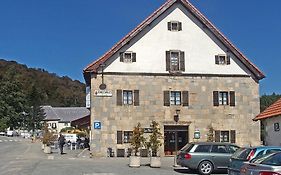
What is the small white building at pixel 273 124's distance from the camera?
28.5 meters

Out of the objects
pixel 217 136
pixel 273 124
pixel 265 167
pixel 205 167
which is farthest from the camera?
pixel 217 136

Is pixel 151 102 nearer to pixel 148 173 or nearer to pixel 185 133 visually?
pixel 185 133

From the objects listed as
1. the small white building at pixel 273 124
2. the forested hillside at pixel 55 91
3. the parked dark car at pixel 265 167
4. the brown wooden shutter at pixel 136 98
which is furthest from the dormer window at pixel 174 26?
the forested hillside at pixel 55 91

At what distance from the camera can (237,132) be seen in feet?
127

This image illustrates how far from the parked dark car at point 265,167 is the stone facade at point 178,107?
24.4m

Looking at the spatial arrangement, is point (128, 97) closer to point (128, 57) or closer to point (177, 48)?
point (128, 57)

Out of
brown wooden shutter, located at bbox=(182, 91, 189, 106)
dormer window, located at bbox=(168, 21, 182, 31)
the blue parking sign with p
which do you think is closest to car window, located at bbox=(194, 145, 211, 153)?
the blue parking sign with p

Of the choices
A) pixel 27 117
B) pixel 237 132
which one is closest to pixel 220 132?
pixel 237 132

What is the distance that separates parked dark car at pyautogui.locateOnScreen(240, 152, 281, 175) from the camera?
37.3ft

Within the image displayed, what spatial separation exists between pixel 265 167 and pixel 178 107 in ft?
86.4

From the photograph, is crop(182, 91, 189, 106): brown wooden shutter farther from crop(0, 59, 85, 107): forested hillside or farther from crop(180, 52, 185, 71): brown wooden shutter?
crop(0, 59, 85, 107): forested hillside

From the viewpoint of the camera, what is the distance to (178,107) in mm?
38000

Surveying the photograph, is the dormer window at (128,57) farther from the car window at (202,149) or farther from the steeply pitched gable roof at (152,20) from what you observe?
the car window at (202,149)

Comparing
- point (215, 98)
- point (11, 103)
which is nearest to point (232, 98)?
point (215, 98)
